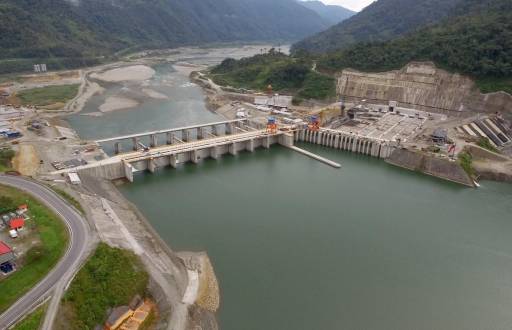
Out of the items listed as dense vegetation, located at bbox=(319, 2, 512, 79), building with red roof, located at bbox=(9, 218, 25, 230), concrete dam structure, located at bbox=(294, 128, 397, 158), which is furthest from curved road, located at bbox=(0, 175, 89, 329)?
dense vegetation, located at bbox=(319, 2, 512, 79)

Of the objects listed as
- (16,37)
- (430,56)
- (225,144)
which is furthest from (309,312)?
(16,37)

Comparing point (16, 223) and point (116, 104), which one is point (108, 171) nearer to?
point (16, 223)

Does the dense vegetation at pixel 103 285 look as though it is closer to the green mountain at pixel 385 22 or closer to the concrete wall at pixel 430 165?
the concrete wall at pixel 430 165

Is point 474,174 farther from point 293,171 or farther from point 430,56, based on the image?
point 430,56

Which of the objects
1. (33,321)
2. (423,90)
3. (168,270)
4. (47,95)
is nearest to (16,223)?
(33,321)

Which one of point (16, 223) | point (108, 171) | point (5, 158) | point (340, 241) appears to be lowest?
point (340, 241)

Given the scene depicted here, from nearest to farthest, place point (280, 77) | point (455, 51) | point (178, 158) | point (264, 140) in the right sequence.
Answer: point (178, 158)
point (264, 140)
point (455, 51)
point (280, 77)

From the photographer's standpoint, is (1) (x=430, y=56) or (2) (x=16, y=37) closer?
(1) (x=430, y=56)

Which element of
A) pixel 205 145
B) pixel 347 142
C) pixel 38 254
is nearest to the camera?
pixel 38 254
